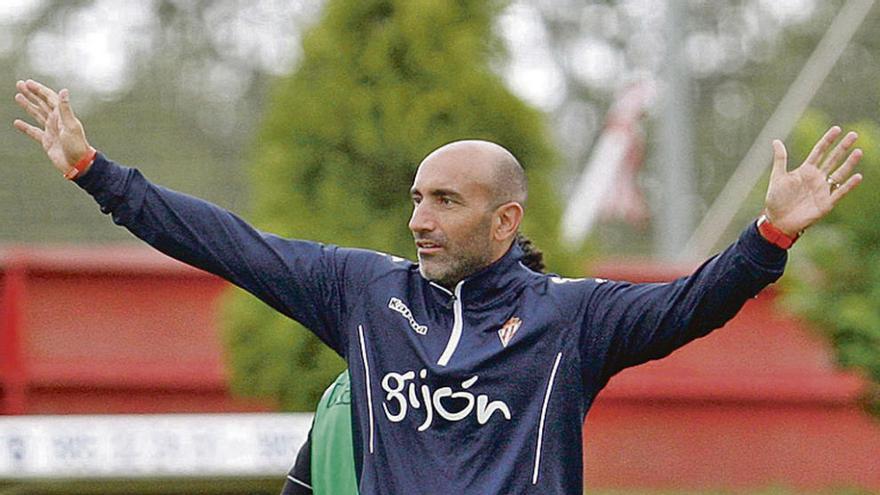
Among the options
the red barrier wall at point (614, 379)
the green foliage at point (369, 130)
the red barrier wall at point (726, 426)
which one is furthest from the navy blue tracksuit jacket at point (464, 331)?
the red barrier wall at point (726, 426)

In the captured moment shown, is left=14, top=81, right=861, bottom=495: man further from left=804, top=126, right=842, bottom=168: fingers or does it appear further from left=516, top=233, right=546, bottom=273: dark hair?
left=516, top=233, right=546, bottom=273: dark hair

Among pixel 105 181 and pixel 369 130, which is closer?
pixel 105 181

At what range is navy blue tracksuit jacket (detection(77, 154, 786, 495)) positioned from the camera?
13.8 feet

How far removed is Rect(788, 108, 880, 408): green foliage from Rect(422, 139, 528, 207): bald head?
4982 mm

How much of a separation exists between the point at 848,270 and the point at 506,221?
5.35 m

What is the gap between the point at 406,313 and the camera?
4438 mm

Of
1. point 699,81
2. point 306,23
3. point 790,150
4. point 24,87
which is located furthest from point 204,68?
point 24,87

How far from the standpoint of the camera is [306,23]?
30.5ft

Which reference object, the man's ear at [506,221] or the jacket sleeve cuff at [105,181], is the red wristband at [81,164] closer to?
the jacket sleeve cuff at [105,181]

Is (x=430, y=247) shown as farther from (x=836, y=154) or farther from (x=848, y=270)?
(x=848, y=270)

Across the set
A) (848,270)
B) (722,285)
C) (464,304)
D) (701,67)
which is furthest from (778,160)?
(701,67)

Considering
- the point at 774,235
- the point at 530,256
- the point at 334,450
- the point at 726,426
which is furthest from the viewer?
the point at 726,426

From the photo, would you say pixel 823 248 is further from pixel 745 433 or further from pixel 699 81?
pixel 699 81

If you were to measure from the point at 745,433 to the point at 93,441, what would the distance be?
18.9ft
